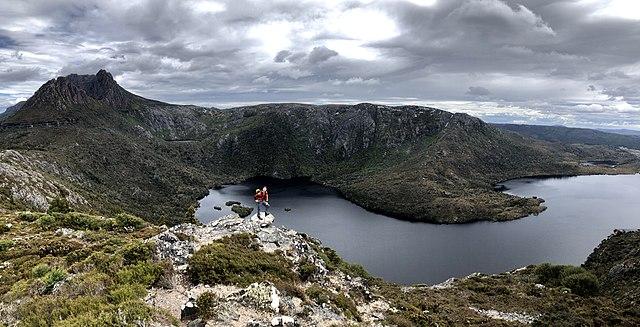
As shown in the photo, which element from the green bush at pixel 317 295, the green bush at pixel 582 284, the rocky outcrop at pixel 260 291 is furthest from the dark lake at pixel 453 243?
the green bush at pixel 317 295

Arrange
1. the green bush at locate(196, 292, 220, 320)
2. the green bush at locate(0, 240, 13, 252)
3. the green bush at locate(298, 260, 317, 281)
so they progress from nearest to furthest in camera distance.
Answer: the green bush at locate(196, 292, 220, 320) → the green bush at locate(298, 260, 317, 281) → the green bush at locate(0, 240, 13, 252)

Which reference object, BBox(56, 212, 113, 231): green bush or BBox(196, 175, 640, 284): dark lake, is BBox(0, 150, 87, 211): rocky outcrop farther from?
BBox(196, 175, 640, 284): dark lake

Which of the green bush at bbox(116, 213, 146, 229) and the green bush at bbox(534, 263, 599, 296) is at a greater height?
the green bush at bbox(116, 213, 146, 229)

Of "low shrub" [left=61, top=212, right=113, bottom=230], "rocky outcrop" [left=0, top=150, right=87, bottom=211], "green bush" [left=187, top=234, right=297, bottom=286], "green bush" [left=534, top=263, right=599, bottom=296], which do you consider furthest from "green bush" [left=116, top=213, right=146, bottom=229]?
"green bush" [left=534, top=263, right=599, bottom=296]

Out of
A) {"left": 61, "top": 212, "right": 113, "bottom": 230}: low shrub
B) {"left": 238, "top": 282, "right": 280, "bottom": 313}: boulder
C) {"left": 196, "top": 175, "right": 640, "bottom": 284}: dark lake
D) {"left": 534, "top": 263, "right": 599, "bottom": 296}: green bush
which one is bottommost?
{"left": 196, "top": 175, "right": 640, "bottom": 284}: dark lake

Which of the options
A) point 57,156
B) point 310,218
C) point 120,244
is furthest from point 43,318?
point 57,156

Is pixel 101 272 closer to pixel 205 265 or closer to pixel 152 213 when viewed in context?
pixel 205 265

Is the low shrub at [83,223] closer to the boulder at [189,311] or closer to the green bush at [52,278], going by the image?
the green bush at [52,278]

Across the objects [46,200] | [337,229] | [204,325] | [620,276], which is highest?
[204,325]
